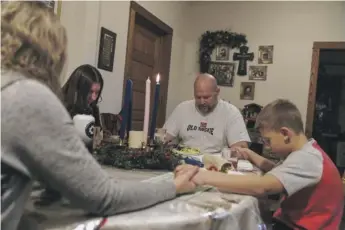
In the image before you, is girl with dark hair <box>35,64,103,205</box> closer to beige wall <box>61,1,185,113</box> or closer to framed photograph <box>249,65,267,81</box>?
beige wall <box>61,1,185,113</box>

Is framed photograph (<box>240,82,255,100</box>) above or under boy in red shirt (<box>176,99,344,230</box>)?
above

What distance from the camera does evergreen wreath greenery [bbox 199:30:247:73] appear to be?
4.76 metres

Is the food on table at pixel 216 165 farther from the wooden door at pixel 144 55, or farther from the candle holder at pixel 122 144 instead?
the wooden door at pixel 144 55

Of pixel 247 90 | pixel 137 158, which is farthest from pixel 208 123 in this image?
pixel 247 90

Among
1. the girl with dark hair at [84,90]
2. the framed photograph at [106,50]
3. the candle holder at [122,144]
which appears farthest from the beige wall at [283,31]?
the candle holder at [122,144]

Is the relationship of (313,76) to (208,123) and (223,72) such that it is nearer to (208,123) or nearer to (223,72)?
(223,72)

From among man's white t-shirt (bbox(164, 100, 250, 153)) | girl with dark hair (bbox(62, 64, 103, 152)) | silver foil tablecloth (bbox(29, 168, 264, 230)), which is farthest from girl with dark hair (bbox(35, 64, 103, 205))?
man's white t-shirt (bbox(164, 100, 250, 153))

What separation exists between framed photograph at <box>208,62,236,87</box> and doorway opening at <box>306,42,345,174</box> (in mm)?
985

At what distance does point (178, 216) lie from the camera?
781 millimetres

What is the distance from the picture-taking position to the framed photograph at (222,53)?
15.9ft

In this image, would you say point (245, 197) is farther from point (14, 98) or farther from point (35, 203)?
point (14, 98)

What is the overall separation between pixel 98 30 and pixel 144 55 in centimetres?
109

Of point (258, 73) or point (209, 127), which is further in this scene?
point (258, 73)

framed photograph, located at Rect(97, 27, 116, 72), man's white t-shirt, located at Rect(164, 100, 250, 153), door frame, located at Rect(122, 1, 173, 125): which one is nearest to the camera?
man's white t-shirt, located at Rect(164, 100, 250, 153)
